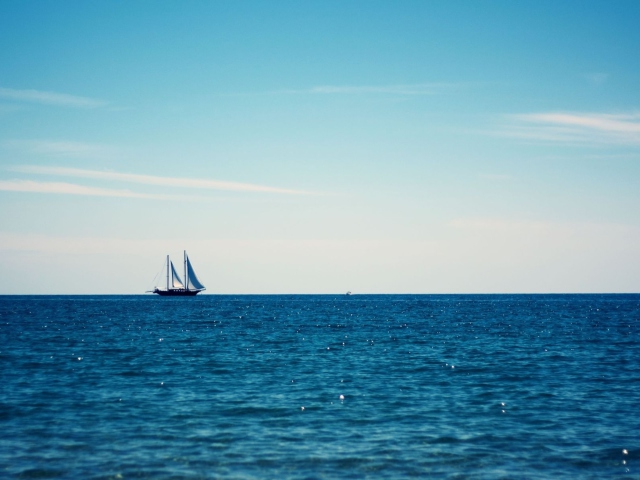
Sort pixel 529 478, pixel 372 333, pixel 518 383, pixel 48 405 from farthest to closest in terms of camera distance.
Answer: pixel 372 333, pixel 518 383, pixel 48 405, pixel 529 478

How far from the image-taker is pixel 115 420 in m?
25.1

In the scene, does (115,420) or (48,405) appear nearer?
(115,420)

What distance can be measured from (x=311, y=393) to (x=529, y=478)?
15.2 metres

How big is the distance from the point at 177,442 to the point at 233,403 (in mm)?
7107

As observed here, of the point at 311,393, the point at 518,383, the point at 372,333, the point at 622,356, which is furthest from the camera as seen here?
the point at 372,333

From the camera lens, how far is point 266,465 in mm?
19266

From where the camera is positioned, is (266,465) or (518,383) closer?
(266,465)

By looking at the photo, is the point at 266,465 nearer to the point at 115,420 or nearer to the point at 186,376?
the point at 115,420

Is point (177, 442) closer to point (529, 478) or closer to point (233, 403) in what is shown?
point (233, 403)

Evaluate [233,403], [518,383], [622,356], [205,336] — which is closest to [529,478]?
[233,403]

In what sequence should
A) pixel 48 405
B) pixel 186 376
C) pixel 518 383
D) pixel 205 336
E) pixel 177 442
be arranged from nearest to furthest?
pixel 177 442, pixel 48 405, pixel 518 383, pixel 186 376, pixel 205 336

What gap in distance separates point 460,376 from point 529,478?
1991 cm

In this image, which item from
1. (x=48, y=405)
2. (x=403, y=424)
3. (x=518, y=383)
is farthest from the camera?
(x=518, y=383)

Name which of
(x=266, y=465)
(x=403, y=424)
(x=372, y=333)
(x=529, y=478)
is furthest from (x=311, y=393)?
(x=372, y=333)
